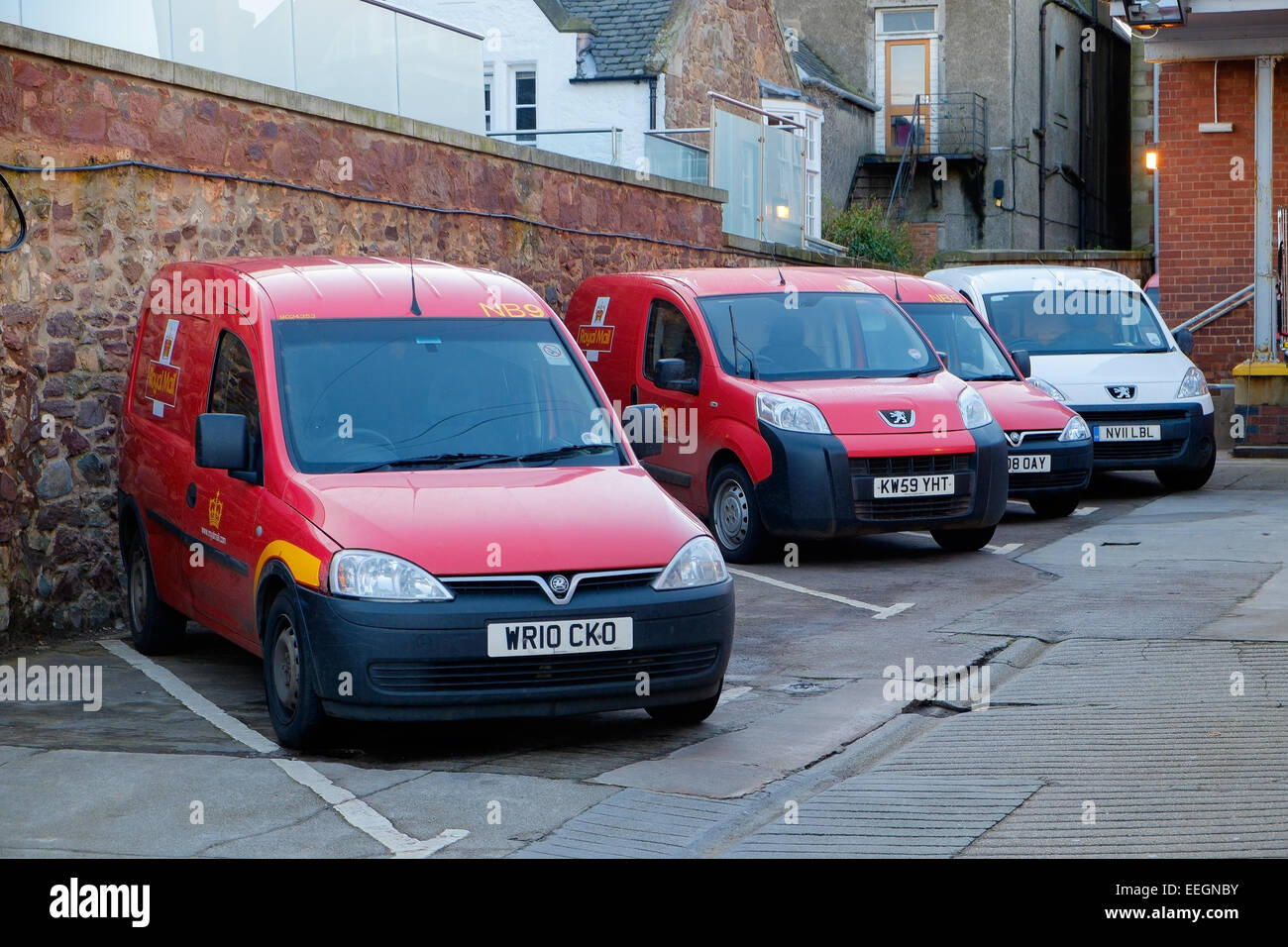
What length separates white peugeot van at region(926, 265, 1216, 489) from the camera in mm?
14820

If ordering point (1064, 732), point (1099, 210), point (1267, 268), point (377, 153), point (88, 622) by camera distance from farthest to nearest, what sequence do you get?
point (1099, 210)
point (1267, 268)
point (377, 153)
point (88, 622)
point (1064, 732)

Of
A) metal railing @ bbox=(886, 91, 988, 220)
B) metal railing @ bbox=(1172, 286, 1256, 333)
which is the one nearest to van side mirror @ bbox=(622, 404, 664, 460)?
metal railing @ bbox=(1172, 286, 1256, 333)

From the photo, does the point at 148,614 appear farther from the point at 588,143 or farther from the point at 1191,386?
the point at 588,143

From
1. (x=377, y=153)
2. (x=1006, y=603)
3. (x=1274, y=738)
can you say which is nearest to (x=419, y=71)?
(x=377, y=153)

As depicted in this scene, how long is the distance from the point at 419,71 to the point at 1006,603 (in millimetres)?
7026

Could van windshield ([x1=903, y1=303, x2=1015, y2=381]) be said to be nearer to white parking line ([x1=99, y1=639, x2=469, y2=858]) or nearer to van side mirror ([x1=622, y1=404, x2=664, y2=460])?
van side mirror ([x1=622, y1=404, x2=664, y2=460])

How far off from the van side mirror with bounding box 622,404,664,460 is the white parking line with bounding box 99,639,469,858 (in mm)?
2208

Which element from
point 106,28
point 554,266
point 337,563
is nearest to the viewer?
point 337,563

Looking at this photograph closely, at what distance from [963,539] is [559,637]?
6.21 m
